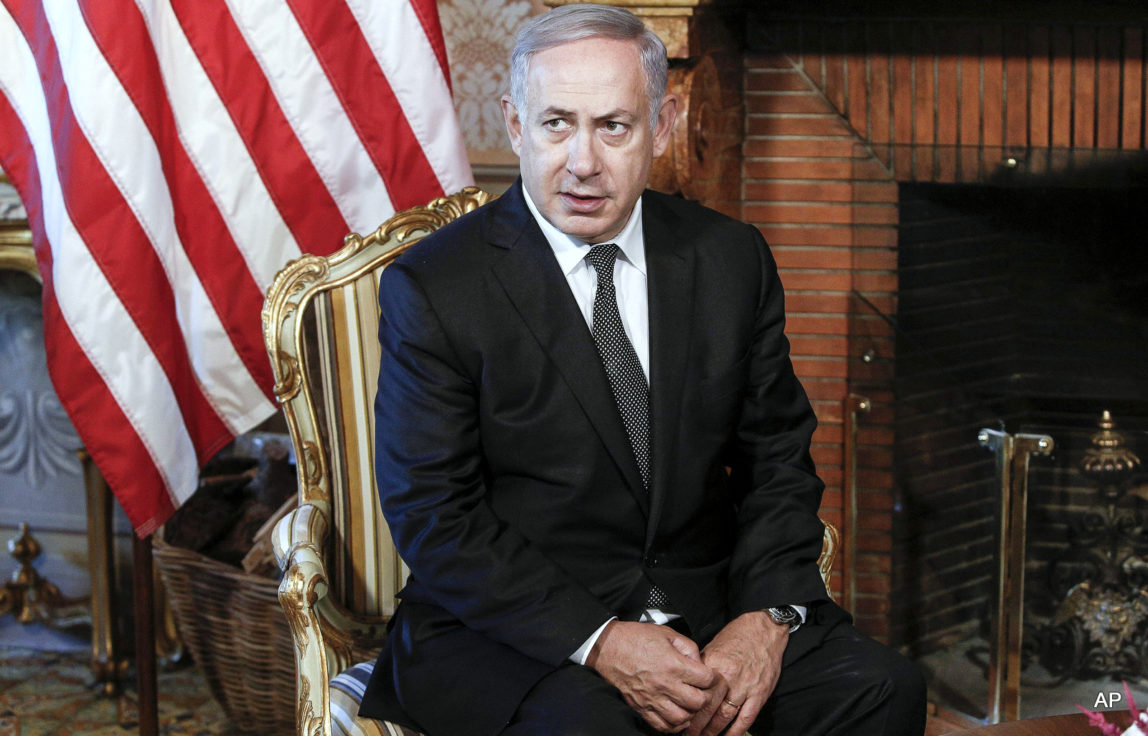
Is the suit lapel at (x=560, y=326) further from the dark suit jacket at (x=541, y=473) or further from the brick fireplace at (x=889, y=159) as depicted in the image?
the brick fireplace at (x=889, y=159)

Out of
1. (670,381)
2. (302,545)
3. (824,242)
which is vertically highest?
(824,242)

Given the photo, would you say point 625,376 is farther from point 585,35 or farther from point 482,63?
point 482,63

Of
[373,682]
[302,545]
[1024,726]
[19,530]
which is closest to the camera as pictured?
[1024,726]

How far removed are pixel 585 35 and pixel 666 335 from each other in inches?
16.5

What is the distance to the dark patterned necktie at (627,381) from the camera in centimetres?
169

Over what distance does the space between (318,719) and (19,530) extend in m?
2.07

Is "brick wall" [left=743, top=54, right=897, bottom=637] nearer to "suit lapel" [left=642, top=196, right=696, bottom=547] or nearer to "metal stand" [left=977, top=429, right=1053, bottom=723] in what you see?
"metal stand" [left=977, top=429, right=1053, bottom=723]

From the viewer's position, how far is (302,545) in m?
1.80

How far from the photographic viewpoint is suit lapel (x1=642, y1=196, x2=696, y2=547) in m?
1.67

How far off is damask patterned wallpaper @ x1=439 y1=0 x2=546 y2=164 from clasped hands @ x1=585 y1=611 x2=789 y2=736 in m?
1.56

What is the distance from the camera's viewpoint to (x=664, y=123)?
1762 mm

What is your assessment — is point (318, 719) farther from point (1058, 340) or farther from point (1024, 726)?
point (1058, 340)

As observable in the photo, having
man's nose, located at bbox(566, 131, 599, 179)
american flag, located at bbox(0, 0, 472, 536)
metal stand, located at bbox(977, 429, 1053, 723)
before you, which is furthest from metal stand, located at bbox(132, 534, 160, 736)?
metal stand, located at bbox(977, 429, 1053, 723)

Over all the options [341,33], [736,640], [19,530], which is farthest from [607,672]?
[19,530]
